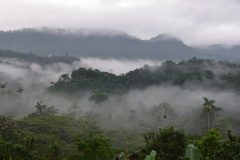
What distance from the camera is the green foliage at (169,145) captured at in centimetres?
6419

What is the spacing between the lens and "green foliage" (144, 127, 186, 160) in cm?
6419

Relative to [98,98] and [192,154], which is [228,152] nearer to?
[192,154]

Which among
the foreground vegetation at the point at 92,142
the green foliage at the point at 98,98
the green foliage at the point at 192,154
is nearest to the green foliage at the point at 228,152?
the foreground vegetation at the point at 92,142

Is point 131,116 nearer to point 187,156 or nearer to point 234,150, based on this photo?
point 234,150

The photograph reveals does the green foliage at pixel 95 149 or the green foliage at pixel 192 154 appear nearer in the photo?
the green foliage at pixel 192 154

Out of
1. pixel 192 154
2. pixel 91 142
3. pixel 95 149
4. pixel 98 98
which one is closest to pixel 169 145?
A: pixel 95 149

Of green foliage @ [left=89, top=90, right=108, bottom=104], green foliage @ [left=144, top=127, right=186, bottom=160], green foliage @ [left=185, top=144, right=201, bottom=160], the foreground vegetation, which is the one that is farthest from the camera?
green foliage @ [left=89, top=90, right=108, bottom=104]

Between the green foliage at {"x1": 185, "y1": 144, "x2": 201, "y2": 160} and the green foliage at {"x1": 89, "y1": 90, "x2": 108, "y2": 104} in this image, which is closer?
the green foliage at {"x1": 185, "y1": 144, "x2": 201, "y2": 160}

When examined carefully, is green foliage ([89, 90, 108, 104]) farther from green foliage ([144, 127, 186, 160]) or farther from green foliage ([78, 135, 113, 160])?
green foliage ([144, 127, 186, 160])

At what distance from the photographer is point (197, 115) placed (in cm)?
18175

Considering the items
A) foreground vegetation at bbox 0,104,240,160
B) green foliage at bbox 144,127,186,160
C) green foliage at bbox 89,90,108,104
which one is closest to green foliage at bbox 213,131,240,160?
foreground vegetation at bbox 0,104,240,160

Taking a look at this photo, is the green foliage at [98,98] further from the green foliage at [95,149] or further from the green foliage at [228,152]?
the green foliage at [228,152]

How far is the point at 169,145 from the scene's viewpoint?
64875 millimetres

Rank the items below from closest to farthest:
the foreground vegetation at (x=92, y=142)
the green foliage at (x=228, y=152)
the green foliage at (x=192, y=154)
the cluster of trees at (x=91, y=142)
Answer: the green foliage at (x=192, y=154) < the green foliage at (x=228, y=152) < the cluster of trees at (x=91, y=142) < the foreground vegetation at (x=92, y=142)
